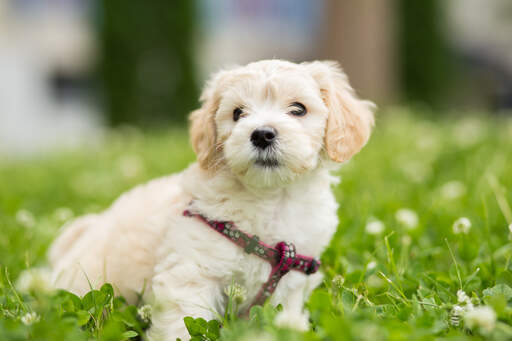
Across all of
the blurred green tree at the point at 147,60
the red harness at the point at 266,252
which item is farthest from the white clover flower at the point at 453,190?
the blurred green tree at the point at 147,60

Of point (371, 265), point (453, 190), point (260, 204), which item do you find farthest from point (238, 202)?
point (453, 190)

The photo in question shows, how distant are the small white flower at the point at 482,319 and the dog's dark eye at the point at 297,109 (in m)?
1.33

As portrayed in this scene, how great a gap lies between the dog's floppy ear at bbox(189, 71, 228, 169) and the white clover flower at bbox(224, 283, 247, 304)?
70 centimetres

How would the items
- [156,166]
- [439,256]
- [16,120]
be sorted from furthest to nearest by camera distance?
[16,120] < [156,166] < [439,256]

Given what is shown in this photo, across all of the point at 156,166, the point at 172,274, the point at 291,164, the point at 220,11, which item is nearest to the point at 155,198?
the point at 172,274

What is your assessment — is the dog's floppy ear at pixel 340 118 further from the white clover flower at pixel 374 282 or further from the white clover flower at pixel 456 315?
the white clover flower at pixel 456 315

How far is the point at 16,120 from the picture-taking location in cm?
1994

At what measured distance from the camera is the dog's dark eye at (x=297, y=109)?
2699 mm

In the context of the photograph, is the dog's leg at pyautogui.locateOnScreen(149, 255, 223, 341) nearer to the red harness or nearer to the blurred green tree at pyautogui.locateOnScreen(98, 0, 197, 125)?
the red harness

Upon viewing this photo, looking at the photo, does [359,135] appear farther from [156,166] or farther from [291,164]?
[156,166]

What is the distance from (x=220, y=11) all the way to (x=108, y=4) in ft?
46.5

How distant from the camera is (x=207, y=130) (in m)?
2.87

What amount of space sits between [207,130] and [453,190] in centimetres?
234

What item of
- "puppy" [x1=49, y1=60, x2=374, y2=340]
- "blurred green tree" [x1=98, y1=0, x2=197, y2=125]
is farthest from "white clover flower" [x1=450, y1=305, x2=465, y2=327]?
"blurred green tree" [x1=98, y1=0, x2=197, y2=125]
